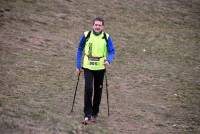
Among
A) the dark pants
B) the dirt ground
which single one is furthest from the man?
the dirt ground

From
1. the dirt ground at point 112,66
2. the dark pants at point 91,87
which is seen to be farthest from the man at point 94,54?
the dirt ground at point 112,66

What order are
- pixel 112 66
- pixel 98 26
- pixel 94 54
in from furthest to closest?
pixel 112 66 → pixel 94 54 → pixel 98 26

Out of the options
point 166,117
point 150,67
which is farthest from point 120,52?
point 166,117

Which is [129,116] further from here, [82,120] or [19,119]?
[19,119]

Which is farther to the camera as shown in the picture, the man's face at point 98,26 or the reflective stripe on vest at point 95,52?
the reflective stripe on vest at point 95,52

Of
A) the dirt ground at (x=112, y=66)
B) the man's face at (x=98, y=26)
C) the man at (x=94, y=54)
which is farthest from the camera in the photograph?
the dirt ground at (x=112, y=66)

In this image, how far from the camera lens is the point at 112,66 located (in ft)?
49.1

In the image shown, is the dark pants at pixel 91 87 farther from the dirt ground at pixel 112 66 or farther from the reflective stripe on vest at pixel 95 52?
the dirt ground at pixel 112 66

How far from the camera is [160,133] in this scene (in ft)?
31.6

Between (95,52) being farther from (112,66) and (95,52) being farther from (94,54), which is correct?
(112,66)

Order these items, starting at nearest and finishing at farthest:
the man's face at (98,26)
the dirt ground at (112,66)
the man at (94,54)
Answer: the man's face at (98,26) < the man at (94,54) < the dirt ground at (112,66)

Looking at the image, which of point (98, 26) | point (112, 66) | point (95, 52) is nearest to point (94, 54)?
point (95, 52)

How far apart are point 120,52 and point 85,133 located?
26.3 ft

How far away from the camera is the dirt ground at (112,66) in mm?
9836
